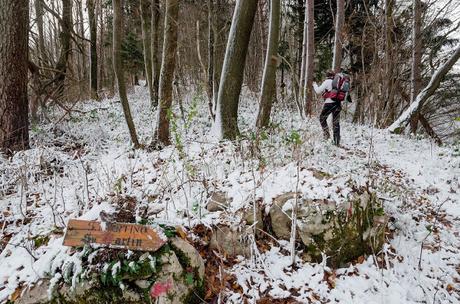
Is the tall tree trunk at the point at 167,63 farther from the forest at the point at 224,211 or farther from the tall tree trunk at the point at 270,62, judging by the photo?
the tall tree trunk at the point at 270,62

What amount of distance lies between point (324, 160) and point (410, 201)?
1351 mm

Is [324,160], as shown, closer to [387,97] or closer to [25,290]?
[25,290]

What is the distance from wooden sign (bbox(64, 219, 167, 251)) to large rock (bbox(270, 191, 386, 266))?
147cm

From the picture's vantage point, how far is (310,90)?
709cm

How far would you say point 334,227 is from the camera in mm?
3227

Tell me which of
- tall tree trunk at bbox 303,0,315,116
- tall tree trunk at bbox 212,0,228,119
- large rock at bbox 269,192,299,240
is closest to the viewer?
A: large rock at bbox 269,192,299,240

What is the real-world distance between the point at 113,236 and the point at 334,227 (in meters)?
2.22

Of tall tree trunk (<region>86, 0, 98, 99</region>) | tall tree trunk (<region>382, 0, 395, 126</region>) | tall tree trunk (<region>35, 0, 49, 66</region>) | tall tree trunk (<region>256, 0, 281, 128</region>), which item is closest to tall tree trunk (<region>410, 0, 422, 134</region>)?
tall tree trunk (<region>382, 0, 395, 126</region>)

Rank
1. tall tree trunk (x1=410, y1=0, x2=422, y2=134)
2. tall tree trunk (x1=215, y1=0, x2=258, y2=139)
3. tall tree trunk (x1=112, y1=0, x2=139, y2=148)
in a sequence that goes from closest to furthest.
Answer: tall tree trunk (x1=112, y1=0, x2=139, y2=148) < tall tree trunk (x1=215, y1=0, x2=258, y2=139) < tall tree trunk (x1=410, y1=0, x2=422, y2=134)

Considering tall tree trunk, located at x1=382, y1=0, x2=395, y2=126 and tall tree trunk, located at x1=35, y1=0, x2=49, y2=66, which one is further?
tall tree trunk, located at x1=382, y1=0, x2=395, y2=126

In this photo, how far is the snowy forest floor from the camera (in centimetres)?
282

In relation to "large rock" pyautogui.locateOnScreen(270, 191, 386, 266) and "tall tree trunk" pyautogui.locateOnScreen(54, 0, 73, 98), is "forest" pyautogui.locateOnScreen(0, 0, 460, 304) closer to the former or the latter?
"large rock" pyautogui.locateOnScreen(270, 191, 386, 266)

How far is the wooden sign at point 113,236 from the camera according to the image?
243 cm

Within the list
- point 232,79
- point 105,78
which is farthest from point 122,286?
point 105,78
